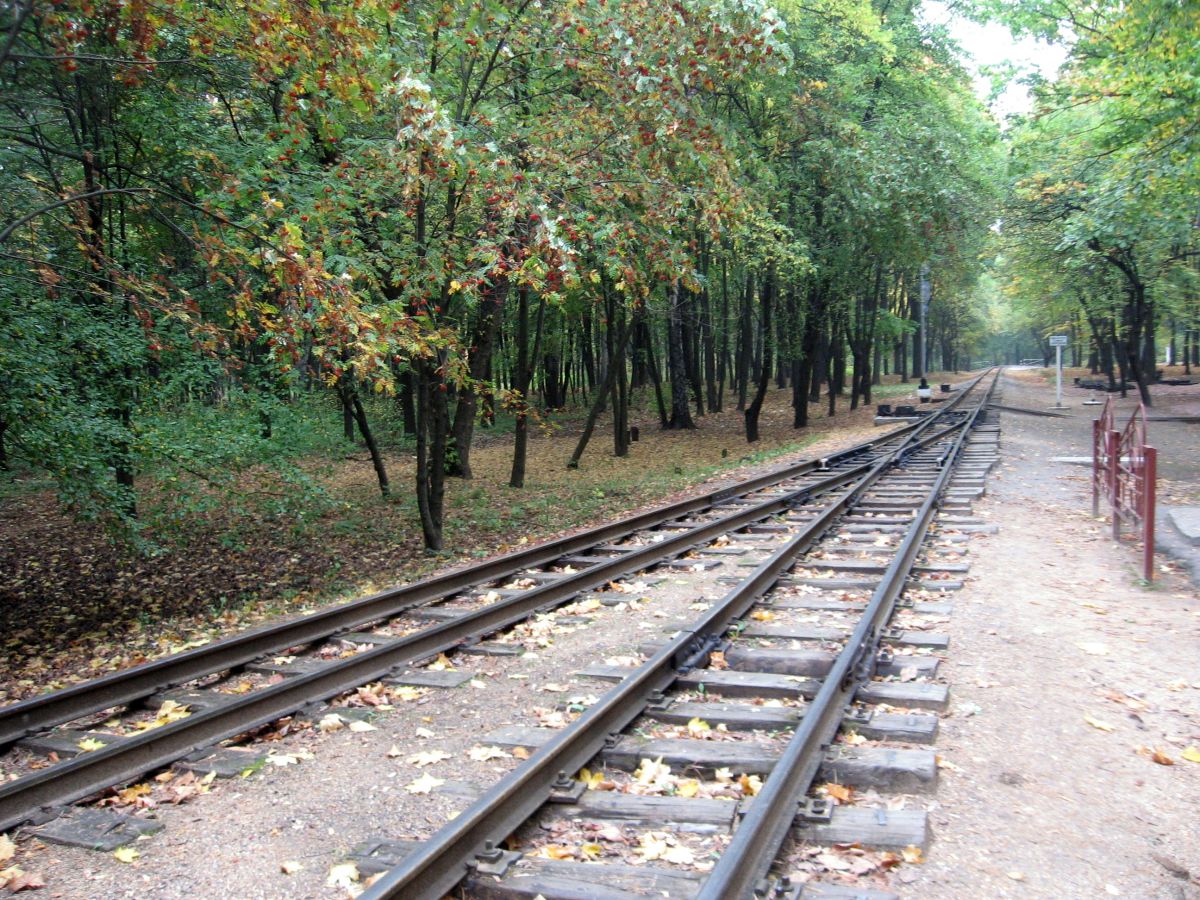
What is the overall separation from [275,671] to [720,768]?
11.2 ft

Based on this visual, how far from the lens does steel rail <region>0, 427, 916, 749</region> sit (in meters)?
5.38

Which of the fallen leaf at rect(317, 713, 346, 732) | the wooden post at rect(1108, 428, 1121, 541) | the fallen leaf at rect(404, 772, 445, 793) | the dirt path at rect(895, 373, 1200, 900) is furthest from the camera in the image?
the wooden post at rect(1108, 428, 1121, 541)

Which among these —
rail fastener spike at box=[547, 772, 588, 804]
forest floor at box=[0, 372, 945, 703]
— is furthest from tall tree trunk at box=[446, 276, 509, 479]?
rail fastener spike at box=[547, 772, 588, 804]

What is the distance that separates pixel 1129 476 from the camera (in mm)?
Result: 9367

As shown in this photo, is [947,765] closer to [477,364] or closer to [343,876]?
[343,876]

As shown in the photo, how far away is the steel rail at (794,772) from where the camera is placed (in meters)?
3.16

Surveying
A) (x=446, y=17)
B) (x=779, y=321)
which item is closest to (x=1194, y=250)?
(x=779, y=321)

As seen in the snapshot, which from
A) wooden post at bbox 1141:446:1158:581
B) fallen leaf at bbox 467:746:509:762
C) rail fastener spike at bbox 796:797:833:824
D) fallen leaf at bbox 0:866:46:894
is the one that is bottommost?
fallen leaf at bbox 0:866:46:894

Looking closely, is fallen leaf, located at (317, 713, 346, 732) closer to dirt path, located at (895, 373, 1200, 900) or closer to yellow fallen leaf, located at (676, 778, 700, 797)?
yellow fallen leaf, located at (676, 778, 700, 797)

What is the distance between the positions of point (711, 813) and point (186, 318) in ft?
22.3

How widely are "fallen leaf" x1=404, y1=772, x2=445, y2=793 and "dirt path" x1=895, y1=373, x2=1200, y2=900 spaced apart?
2182 mm

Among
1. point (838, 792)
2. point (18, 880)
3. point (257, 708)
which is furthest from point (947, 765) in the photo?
point (18, 880)

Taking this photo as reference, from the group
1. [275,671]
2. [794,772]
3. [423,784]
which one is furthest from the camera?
[275,671]

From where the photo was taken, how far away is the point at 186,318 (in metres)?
8.19
